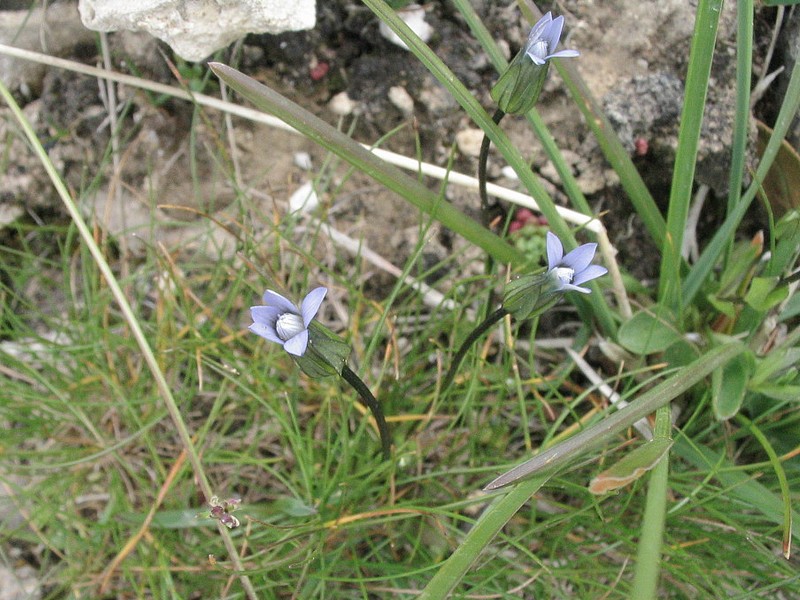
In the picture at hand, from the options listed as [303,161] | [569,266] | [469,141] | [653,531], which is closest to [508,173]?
[469,141]

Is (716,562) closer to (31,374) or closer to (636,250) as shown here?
(636,250)

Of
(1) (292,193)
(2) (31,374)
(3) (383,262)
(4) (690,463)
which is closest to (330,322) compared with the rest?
(3) (383,262)

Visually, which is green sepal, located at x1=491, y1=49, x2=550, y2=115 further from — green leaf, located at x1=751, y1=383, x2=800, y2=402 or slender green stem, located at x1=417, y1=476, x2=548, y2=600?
green leaf, located at x1=751, y1=383, x2=800, y2=402

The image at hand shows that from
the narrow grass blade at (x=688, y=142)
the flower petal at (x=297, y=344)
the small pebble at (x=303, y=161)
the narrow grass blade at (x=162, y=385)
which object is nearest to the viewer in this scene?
the flower petal at (x=297, y=344)

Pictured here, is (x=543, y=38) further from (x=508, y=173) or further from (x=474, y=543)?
(x=474, y=543)

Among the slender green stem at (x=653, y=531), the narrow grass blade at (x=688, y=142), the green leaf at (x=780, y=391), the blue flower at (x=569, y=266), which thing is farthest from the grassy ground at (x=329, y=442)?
the blue flower at (x=569, y=266)

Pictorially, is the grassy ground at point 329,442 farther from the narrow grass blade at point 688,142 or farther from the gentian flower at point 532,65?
the gentian flower at point 532,65

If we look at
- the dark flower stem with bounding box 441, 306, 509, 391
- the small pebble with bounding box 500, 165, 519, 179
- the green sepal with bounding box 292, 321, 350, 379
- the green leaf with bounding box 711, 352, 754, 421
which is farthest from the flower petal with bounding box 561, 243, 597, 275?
the small pebble with bounding box 500, 165, 519, 179
